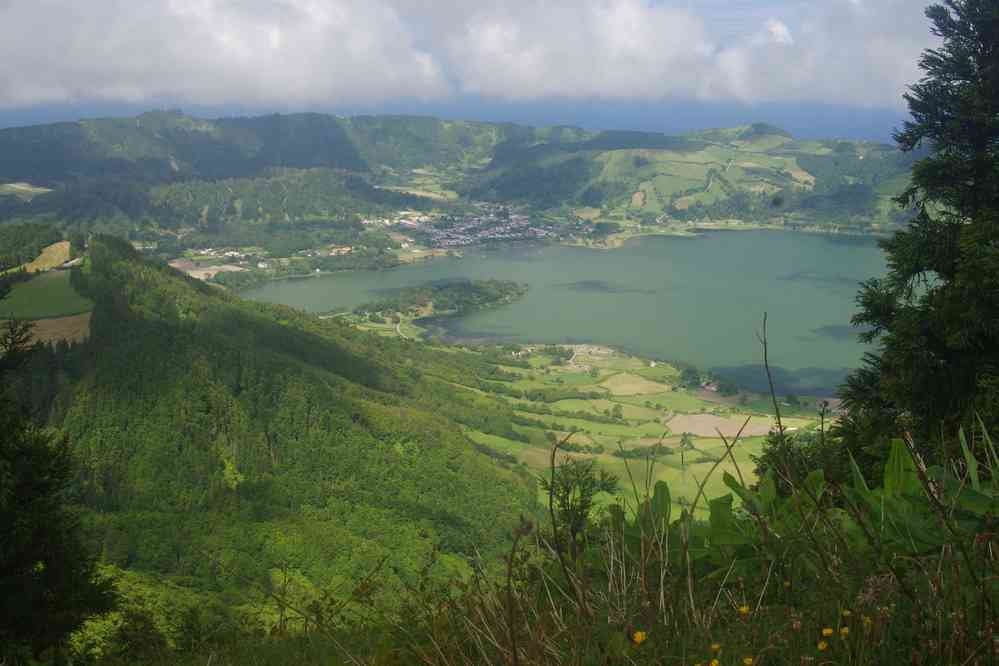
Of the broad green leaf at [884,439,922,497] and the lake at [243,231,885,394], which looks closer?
the broad green leaf at [884,439,922,497]

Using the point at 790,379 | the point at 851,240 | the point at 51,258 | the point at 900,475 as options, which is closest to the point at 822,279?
the point at 851,240

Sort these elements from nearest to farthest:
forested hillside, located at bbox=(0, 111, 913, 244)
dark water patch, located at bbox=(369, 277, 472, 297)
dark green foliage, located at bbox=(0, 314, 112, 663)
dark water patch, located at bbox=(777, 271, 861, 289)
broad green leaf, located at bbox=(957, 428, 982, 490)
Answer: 1. broad green leaf, located at bbox=(957, 428, 982, 490)
2. dark green foliage, located at bbox=(0, 314, 112, 663)
3. dark water patch, located at bbox=(777, 271, 861, 289)
4. dark water patch, located at bbox=(369, 277, 472, 297)
5. forested hillside, located at bbox=(0, 111, 913, 244)

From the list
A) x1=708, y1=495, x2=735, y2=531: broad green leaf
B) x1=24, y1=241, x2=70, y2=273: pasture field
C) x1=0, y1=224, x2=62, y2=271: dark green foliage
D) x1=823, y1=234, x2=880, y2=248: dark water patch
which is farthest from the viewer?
x1=823, y1=234, x2=880, y2=248: dark water patch

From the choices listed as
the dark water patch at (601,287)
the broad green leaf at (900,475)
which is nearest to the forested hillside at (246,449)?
the broad green leaf at (900,475)

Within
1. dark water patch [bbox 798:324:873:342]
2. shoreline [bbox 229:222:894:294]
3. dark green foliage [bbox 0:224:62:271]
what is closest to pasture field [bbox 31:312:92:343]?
dark green foliage [bbox 0:224:62:271]

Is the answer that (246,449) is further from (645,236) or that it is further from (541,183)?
(541,183)

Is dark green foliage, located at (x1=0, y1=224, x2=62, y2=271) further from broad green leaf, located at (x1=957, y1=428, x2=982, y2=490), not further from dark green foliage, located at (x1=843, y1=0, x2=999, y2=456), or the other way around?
broad green leaf, located at (x1=957, y1=428, x2=982, y2=490)
